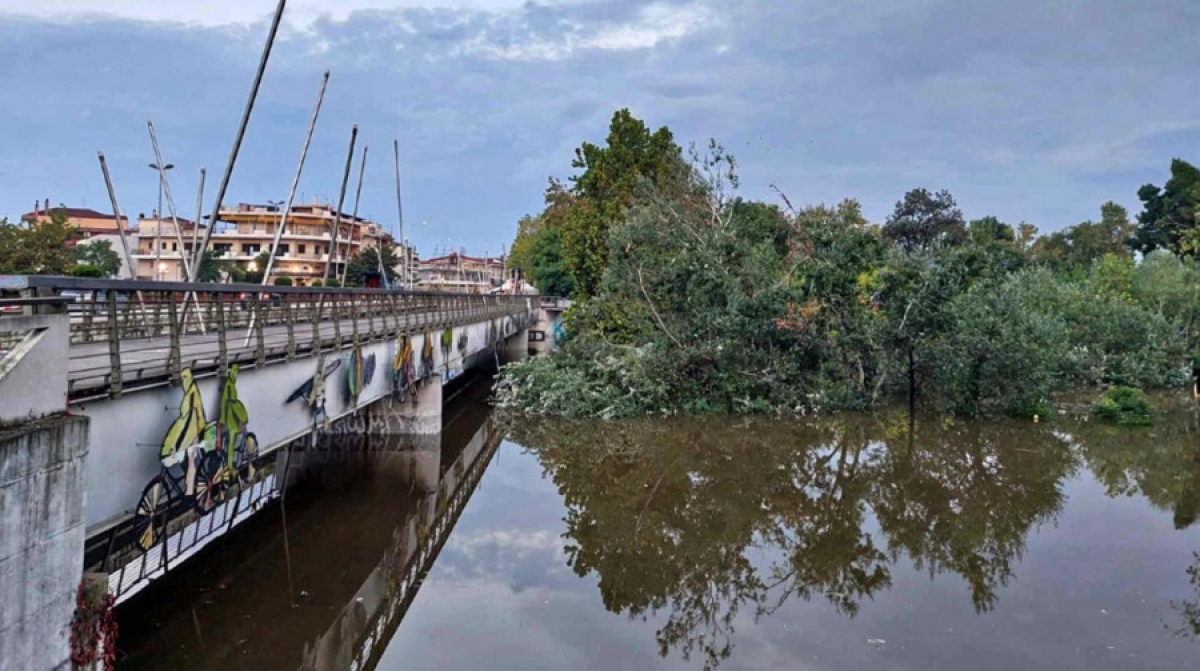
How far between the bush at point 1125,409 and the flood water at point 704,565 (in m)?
3.69

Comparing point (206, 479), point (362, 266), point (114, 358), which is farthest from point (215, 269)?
point (114, 358)

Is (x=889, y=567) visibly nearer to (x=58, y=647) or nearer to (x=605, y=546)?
(x=605, y=546)

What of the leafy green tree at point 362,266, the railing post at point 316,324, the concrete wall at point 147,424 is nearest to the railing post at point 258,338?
the concrete wall at point 147,424

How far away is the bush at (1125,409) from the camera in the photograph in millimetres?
22056

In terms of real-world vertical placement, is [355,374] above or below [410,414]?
above

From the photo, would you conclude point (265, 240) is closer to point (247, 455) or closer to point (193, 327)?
point (193, 327)

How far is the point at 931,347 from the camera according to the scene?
2227cm

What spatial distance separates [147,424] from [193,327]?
399 inches

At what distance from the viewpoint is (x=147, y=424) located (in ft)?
23.6

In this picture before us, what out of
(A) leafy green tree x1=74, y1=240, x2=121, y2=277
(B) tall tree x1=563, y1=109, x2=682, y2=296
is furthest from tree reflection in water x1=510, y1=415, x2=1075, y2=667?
(A) leafy green tree x1=74, y1=240, x2=121, y2=277

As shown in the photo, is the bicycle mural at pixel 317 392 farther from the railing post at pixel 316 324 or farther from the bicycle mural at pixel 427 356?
the bicycle mural at pixel 427 356

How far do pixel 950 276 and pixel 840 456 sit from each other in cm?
677

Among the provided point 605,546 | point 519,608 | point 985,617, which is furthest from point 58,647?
point 985,617

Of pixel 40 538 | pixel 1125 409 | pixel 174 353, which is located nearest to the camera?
pixel 40 538
